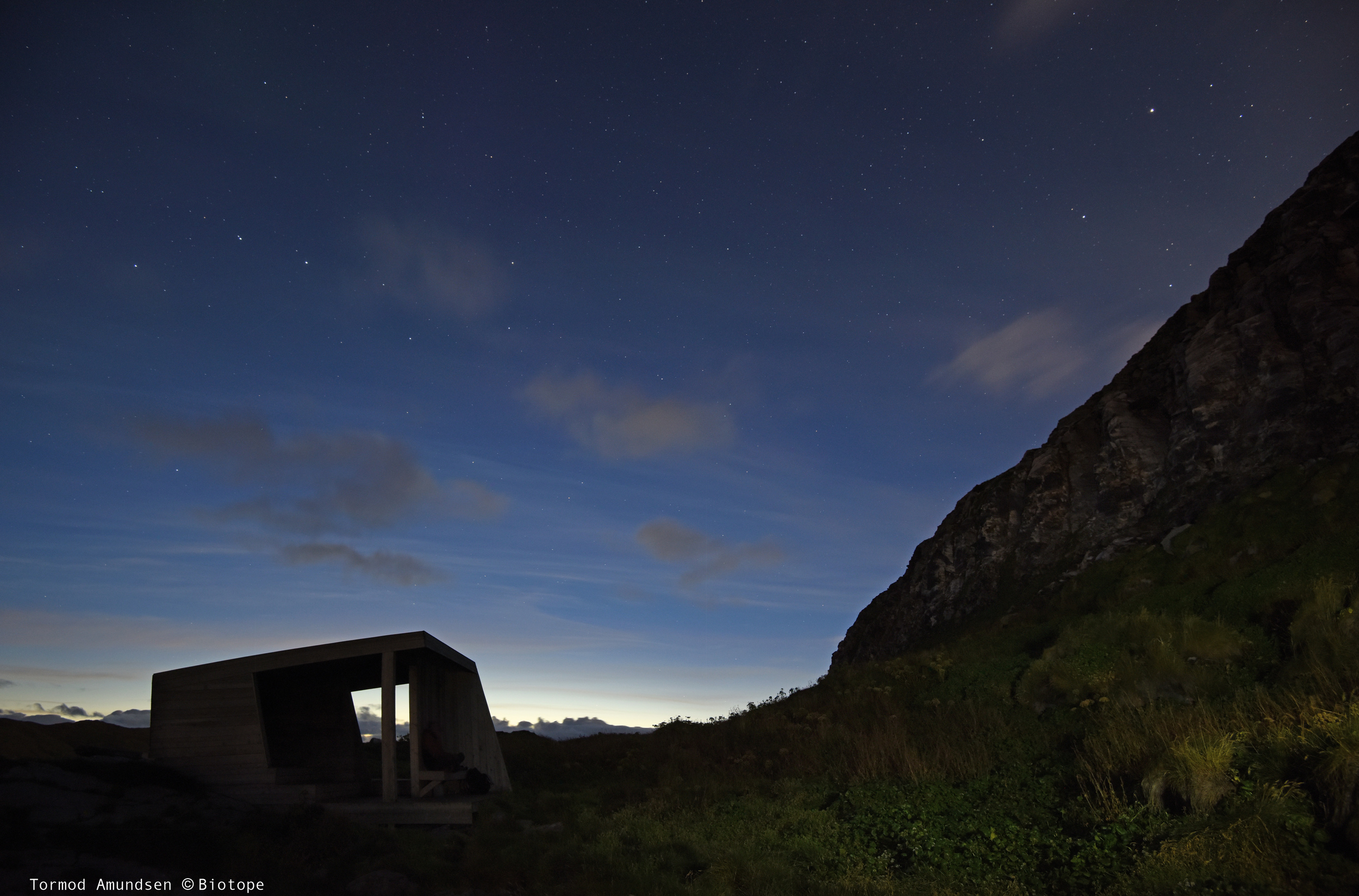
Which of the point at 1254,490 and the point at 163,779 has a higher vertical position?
the point at 1254,490

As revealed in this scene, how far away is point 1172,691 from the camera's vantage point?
14.8m

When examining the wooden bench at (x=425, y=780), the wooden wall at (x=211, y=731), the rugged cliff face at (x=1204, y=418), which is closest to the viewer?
the wooden wall at (x=211, y=731)

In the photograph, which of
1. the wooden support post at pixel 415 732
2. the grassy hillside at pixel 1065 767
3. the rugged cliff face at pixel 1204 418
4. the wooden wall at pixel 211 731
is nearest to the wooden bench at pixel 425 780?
the wooden support post at pixel 415 732

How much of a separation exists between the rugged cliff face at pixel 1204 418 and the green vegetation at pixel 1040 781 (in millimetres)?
3415

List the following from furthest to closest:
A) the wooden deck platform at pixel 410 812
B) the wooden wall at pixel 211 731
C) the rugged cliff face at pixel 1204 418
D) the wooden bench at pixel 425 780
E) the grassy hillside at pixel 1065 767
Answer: the rugged cliff face at pixel 1204 418
the wooden bench at pixel 425 780
the wooden wall at pixel 211 731
the wooden deck platform at pixel 410 812
the grassy hillside at pixel 1065 767

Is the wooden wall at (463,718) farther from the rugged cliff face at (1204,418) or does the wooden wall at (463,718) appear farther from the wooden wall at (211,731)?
the rugged cliff face at (1204,418)

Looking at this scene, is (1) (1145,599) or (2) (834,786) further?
(1) (1145,599)

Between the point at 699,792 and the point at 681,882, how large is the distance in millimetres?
6698

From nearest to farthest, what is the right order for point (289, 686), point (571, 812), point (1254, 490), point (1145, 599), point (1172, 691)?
1. point (1172, 691)
2. point (571, 812)
3. point (289, 686)
4. point (1145, 599)
5. point (1254, 490)

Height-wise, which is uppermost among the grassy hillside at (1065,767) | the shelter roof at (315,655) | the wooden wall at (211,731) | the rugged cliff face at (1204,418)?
the rugged cliff face at (1204,418)

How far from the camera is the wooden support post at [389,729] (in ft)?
51.6

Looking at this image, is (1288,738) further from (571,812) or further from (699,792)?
(571,812)

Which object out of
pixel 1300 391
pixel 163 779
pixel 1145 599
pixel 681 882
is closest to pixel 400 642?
pixel 163 779

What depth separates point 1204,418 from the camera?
2898 cm
